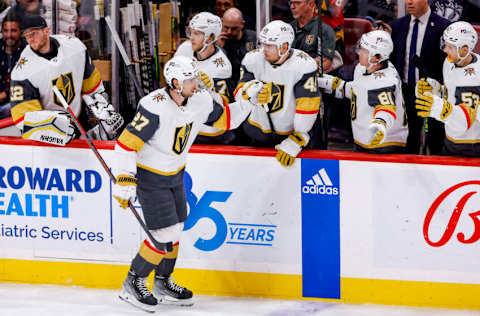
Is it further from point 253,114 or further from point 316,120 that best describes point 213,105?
point 316,120

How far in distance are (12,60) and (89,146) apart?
2.37 meters

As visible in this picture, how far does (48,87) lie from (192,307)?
1.69 meters

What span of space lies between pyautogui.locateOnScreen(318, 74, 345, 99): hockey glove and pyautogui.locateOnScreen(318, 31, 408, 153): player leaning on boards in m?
0.07

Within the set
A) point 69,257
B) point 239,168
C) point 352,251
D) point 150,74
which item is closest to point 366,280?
point 352,251

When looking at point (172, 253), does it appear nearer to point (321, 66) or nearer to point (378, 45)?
point (321, 66)

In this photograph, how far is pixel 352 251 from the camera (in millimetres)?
4641

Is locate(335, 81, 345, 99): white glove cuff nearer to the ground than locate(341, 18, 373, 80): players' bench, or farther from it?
nearer to the ground

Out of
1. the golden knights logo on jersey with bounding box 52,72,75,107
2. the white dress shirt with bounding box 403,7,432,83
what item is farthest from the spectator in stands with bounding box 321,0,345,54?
the golden knights logo on jersey with bounding box 52,72,75,107

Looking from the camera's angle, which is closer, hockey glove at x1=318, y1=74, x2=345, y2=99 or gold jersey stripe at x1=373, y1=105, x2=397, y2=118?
gold jersey stripe at x1=373, y1=105, x2=397, y2=118

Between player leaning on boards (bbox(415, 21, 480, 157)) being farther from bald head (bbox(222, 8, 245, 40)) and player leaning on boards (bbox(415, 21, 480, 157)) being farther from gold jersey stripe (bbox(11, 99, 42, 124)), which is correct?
gold jersey stripe (bbox(11, 99, 42, 124))

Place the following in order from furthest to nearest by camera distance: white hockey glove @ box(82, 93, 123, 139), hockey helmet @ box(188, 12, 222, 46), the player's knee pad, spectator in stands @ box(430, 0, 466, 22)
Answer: spectator in stands @ box(430, 0, 466, 22) < hockey helmet @ box(188, 12, 222, 46) < white hockey glove @ box(82, 93, 123, 139) < the player's knee pad

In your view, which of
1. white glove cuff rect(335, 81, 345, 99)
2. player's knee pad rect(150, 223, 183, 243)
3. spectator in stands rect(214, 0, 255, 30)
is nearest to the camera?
player's knee pad rect(150, 223, 183, 243)

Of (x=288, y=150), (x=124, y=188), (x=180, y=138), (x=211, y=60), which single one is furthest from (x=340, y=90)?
(x=124, y=188)

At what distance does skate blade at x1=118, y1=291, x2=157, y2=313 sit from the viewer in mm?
4582
